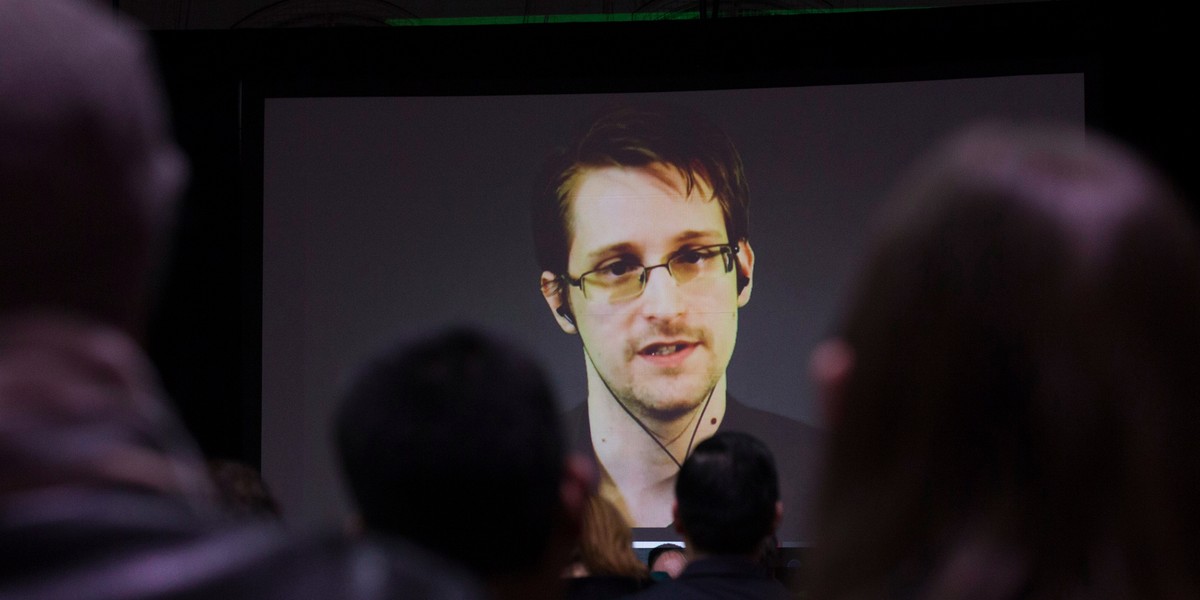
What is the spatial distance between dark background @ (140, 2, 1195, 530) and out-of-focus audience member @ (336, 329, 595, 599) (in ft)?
14.2

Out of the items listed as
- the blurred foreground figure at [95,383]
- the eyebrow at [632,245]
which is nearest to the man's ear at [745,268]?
the eyebrow at [632,245]

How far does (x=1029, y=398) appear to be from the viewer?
25.0 inches

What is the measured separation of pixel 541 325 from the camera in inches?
213

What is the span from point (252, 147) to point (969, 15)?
3564mm

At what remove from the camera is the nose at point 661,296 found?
5238 mm

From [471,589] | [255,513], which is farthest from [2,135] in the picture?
[255,513]

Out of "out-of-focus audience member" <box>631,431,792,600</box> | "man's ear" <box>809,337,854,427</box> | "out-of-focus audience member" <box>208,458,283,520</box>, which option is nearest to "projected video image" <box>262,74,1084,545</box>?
"out-of-focus audience member" <box>208,458,283,520</box>

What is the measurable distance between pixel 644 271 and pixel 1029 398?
15.2 feet

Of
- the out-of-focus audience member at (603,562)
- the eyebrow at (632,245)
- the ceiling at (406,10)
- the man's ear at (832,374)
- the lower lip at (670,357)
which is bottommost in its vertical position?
the out-of-focus audience member at (603,562)

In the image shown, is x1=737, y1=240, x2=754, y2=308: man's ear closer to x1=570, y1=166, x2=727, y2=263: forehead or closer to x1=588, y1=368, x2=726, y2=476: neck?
x1=570, y1=166, x2=727, y2=263: forehead

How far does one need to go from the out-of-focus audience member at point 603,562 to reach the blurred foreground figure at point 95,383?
5.43 ft

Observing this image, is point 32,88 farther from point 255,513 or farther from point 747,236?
point 747,236

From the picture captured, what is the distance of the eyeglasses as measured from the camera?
525 centimetres

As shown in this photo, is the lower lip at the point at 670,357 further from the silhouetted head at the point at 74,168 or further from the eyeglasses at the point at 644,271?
the silhouetted head at the point at 74,168
